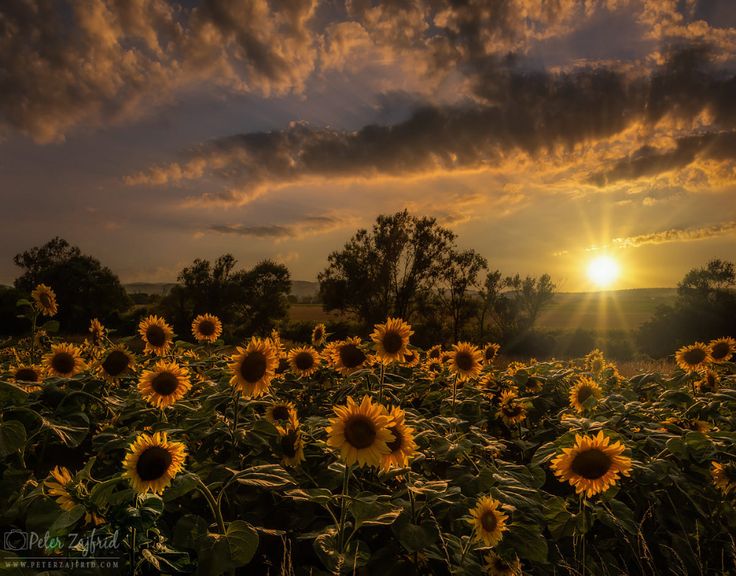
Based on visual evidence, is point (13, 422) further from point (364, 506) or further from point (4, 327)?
point (4, 327)

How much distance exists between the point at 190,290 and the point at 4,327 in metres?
16.0

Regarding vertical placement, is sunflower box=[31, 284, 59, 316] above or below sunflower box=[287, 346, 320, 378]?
above

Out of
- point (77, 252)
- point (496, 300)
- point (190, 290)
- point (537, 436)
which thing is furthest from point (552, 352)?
point (77, 252)

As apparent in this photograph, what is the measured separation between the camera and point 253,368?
12.2 ft

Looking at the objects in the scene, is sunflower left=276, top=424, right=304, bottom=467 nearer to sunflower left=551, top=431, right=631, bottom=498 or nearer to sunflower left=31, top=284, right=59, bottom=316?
sunflower left=551, top=431, right=631, bottom=498

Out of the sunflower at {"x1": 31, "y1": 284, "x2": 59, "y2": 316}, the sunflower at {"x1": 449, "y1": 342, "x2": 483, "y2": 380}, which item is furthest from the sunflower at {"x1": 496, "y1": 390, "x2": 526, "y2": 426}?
the sunflower at {"x1": 31, "y1": 284, "x2": 59, "y2": 316}

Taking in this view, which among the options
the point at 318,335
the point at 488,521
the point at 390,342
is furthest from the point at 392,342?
the point at 318,335

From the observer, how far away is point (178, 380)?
12.4 ft

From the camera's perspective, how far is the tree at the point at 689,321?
128 feet

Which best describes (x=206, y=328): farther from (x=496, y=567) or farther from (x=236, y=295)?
(x=236, y=295)

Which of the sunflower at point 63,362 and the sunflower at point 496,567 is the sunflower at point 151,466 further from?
the sunflower at point 63,362

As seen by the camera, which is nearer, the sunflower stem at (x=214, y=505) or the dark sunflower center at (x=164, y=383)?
the sunflower stem at (x=214, y=505)

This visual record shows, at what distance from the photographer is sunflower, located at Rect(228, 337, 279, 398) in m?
3.64

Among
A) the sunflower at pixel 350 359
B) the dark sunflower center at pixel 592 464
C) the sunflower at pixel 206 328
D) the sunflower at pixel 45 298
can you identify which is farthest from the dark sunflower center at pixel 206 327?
the dark sunflower center at pixel 592 464
